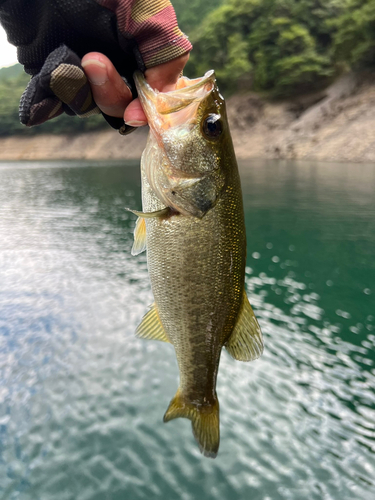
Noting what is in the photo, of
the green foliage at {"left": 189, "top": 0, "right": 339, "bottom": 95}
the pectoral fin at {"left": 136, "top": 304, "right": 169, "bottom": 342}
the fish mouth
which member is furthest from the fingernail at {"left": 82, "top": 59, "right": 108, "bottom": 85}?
the green foliage at {"left": 189, "top": 0, "right": 339, "bottom": 95}

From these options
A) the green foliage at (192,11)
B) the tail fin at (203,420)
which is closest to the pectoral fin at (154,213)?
the tail fin at (203,420)

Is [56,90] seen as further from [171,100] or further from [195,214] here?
[195,214]

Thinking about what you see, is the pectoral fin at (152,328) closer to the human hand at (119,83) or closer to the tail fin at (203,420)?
the tail fin at (203,420)

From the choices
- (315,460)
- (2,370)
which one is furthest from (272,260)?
(2,370)

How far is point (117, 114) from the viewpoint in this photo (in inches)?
88.3

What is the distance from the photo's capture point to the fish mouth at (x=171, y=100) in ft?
6.61

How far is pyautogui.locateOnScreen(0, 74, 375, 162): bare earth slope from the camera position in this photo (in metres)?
31.8

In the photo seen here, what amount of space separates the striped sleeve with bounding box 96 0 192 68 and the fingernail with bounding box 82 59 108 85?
0.62ft

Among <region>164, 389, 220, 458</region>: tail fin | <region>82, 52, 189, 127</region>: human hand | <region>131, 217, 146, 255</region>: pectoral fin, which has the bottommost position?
<region>164, 389, 220, 458</region>: tail fin

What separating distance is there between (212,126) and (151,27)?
0.57 meters

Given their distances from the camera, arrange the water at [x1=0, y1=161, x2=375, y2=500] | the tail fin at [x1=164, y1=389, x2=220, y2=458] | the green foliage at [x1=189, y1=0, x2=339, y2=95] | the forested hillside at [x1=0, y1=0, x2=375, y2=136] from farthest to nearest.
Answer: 1. the green foliage at [x1=189, y1=0, x2=339, y2=95]
2. the forested hillside at [x1=0, y1=0, x2=375, y2=136]
3. the water at [x1=0, y1=161, x2=375, y2=500]
4. the tail fin at [x1=164, y1=389, x2=220, y2=458]

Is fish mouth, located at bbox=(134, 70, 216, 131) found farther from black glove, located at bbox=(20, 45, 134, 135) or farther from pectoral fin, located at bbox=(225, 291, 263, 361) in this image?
pectoral fin, located at bbox=(225, 291, 263, 361)

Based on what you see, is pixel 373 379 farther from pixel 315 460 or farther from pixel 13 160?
pixel 13 160

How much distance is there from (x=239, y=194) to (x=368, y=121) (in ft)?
113
